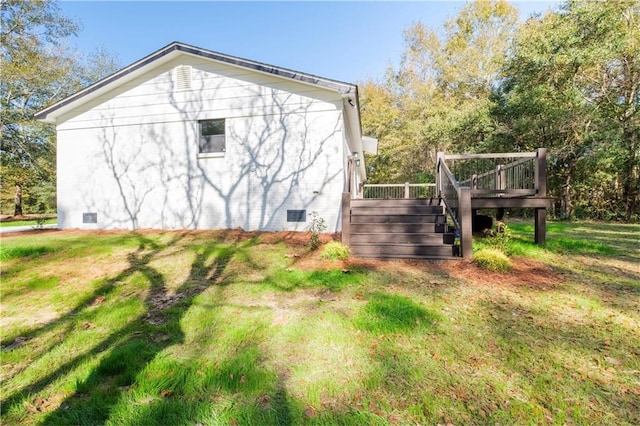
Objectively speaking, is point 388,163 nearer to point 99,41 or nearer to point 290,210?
point 290,210

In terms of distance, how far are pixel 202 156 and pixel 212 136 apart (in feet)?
2.16

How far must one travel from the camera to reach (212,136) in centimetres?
861

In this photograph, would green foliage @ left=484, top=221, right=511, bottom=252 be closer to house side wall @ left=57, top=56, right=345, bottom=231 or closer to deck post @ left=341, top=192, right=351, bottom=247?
deck post @ left=341, top=192, right=351, bottom=247

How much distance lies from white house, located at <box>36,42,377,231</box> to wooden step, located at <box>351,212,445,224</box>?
1.59 meters

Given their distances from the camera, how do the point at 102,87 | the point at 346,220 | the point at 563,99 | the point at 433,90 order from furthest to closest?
the point at 433,90 < the point at 563,99 < the point at 102,87 < the point at 346,220

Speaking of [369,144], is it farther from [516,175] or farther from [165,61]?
[165,61]

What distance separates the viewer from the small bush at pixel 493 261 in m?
4.57

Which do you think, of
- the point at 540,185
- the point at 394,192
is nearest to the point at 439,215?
the point at 540,185

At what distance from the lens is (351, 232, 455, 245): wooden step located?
5.51 metres

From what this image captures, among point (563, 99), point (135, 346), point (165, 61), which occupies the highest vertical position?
point (563, 99)

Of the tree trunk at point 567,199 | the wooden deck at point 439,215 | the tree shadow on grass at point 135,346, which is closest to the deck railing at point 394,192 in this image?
the tree trunk at point 567,199

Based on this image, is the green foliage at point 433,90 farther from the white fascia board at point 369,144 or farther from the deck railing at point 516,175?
the deck railing at point 516,175

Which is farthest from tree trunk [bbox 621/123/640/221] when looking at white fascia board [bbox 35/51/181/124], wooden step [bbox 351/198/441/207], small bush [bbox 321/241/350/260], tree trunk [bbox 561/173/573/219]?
white fascia board [bbox 35/51/181/124]

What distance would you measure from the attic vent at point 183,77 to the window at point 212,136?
1145mm
